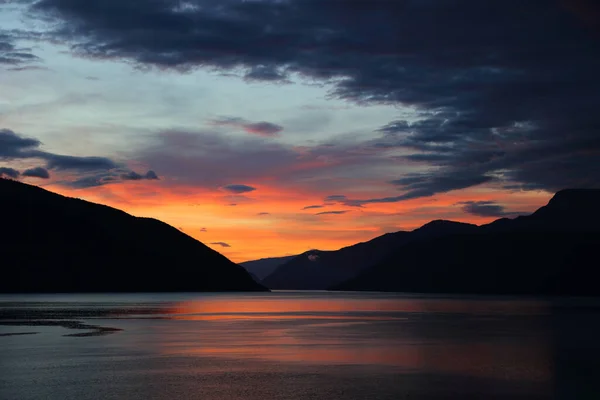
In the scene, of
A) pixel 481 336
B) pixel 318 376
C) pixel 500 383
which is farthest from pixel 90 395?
pixel 481 336

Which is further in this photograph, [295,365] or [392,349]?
[392,349]

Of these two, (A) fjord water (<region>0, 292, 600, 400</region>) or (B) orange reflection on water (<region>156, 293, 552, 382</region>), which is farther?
(B) orange reflection on water (<region>156, 293, 552, 382</region>)

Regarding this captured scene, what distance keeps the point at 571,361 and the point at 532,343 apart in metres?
14.7

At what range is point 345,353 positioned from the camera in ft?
169

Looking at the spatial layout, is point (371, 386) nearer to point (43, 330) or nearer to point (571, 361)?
point (571, 361)

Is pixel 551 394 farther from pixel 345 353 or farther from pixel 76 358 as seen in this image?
pixel 76 358

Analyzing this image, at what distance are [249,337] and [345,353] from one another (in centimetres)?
1844

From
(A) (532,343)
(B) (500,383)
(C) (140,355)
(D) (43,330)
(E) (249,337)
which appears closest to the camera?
(B) (500,383)

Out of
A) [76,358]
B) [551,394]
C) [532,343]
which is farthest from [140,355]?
[532,343]

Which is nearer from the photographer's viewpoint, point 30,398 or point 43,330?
point 30,398

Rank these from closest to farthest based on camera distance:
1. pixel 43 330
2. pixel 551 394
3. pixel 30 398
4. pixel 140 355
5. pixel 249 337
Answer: pixel 30 398 < pixel 551 394 < pixel 140 355 < pixel 249 337 < pixel 43 330

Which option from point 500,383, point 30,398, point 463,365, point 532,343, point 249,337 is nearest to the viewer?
point 30,398

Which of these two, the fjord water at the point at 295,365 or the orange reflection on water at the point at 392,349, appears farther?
the orange reflection on water at the point at 392,349

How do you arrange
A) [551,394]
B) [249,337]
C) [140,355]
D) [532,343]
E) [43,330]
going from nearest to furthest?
[551,394] < [140,355] < [532,343] < [249,337] < [43,330]
